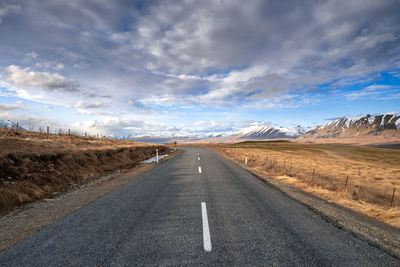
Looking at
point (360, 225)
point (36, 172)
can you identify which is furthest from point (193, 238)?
point (36, 172)

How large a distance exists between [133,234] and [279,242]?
312 cm

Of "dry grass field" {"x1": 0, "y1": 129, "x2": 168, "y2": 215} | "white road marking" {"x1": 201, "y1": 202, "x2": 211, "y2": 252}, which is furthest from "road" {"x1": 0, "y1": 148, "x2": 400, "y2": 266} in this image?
"dry grass field" {"x1": 0, "y1": 129, "x2": 168, "y2": 215}

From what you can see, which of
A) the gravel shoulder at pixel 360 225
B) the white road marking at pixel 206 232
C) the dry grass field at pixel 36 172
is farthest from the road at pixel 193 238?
the dry grass field at pixel 36 172

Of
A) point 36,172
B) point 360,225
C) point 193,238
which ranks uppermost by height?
point 36,172

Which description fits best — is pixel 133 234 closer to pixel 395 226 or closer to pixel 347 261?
pixel 347 261

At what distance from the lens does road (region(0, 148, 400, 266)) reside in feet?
11.0

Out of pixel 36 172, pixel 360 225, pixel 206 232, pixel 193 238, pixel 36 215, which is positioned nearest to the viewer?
pixel 193 238

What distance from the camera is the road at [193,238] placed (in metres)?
3.37

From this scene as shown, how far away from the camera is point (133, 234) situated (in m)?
4.24

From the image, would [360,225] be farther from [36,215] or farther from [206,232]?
[36,215]

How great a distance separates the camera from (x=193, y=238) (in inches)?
159

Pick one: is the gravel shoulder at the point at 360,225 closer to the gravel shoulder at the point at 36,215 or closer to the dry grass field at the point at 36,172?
the gravel shoulder at the point at 36,215

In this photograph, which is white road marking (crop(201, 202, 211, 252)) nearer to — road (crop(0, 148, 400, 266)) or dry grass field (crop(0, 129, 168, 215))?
road (crop(0, 148, 400, 266))

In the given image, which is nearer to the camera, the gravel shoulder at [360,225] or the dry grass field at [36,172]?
the gravel shoulder at [360,225]
